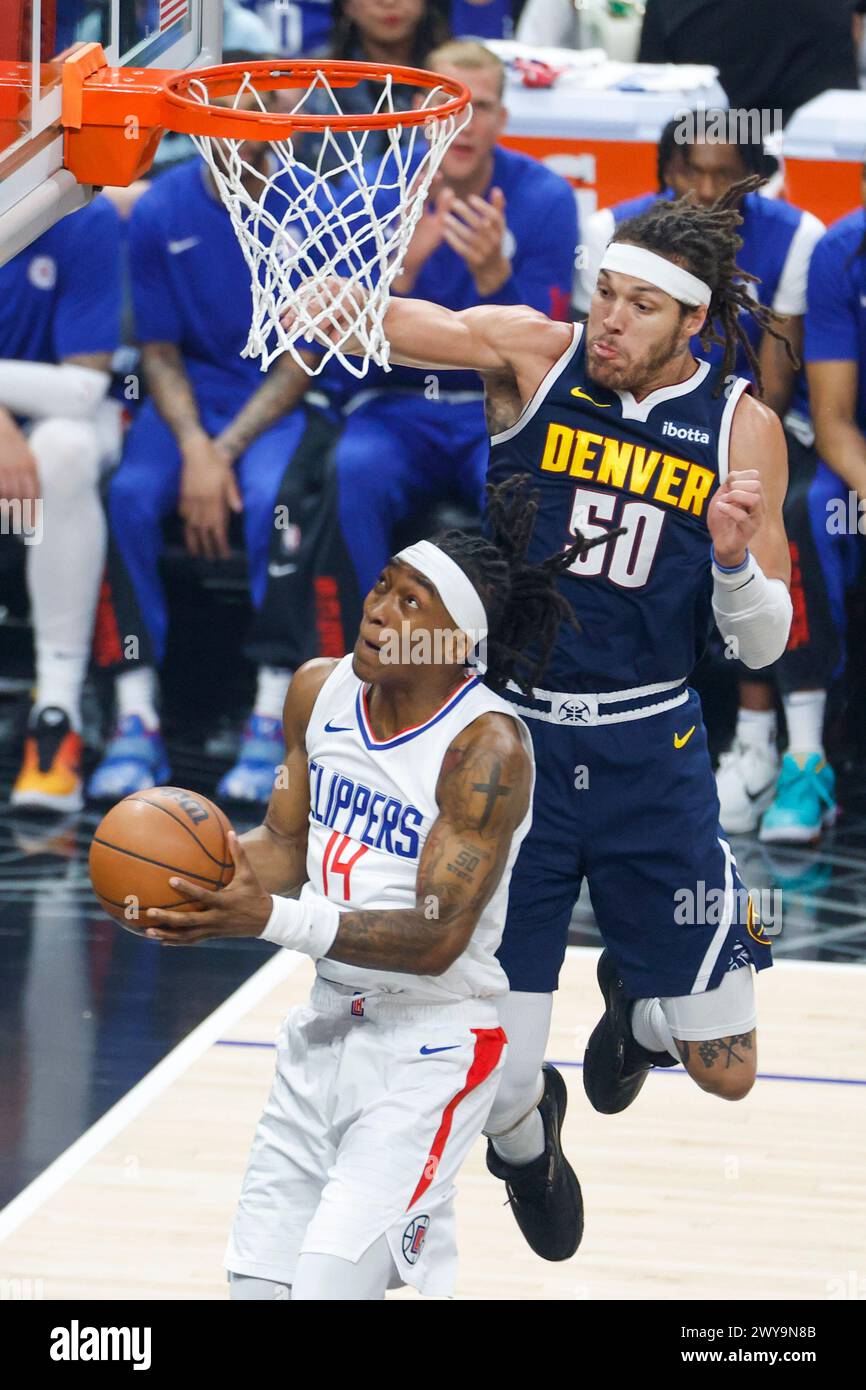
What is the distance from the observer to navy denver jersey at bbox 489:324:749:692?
4.34 meters

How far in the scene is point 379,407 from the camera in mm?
7656

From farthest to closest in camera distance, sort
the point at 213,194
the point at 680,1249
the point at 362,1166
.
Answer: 1. the point at 213,194
2. the point at 680,1249
3. the point at 362,1166

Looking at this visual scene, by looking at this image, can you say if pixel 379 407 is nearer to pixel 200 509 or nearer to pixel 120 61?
pixel 200 509

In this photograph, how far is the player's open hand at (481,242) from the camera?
271 inches

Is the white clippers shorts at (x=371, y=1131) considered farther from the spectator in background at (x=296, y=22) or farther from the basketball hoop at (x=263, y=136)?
the spectator in background at (x=296, y=22)

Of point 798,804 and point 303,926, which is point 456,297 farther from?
point 303,926

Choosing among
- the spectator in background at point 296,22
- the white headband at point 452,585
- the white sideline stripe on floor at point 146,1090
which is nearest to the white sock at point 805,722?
the white sideline stripe on floor at point 146,1090

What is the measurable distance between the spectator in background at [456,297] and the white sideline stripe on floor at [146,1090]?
176 cm

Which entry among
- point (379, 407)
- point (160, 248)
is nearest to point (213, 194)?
point (160, 248)

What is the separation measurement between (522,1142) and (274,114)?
215 centimetres

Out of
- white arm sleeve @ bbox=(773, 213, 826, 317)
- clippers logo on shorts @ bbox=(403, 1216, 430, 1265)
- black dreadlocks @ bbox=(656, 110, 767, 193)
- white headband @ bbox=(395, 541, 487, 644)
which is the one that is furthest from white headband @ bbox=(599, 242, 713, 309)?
white arm sleeve @ bbox=(773, 213, 826, 317)

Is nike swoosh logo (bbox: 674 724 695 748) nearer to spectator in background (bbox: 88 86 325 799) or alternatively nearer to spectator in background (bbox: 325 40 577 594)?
spectator in background (bbox: 325 40 577 594)

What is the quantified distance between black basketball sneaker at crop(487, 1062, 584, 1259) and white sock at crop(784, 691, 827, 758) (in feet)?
10.7
